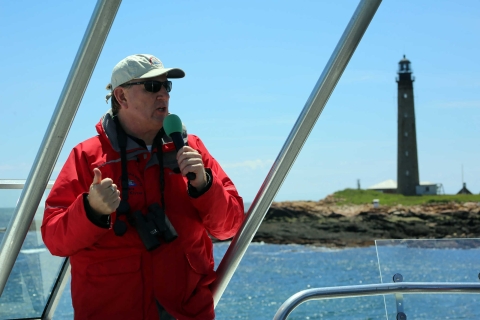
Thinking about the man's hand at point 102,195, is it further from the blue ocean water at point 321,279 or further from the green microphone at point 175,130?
the blue ocean water at point 321,279

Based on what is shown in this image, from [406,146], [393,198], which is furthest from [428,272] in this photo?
[406,146]

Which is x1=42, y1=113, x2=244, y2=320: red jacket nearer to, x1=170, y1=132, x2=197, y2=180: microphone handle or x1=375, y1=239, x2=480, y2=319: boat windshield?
x1=170, y1=132, x2=197, y2=180: microphone handle

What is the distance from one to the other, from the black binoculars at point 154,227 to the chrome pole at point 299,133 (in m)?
0.39

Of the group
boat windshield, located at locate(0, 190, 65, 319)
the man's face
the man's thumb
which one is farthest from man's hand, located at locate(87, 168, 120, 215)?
boat windshield, located at locate(0, 190, 65, 319)

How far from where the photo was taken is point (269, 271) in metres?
56.4

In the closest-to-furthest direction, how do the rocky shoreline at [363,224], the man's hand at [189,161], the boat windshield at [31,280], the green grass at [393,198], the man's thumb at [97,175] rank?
1. the man's thumb at [97,175]
2. the man's hand at [189,161]
3. the boat windshield at [31,280]
4. the rocky shoreline at [363,224]
5. the green grass at [393,198]

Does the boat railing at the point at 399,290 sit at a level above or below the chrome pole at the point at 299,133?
below

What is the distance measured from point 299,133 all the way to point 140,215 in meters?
0.72

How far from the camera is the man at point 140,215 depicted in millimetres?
2520

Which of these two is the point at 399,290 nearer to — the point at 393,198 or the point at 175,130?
the point at 175,130

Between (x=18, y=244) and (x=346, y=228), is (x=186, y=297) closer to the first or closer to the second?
(x=18, y=244)

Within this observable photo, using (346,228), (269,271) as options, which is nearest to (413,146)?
(346,228)

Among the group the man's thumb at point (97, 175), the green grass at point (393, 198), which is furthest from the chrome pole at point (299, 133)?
the green grass at point (393, 198)

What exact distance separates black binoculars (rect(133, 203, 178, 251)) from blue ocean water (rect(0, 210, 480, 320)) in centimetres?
92
